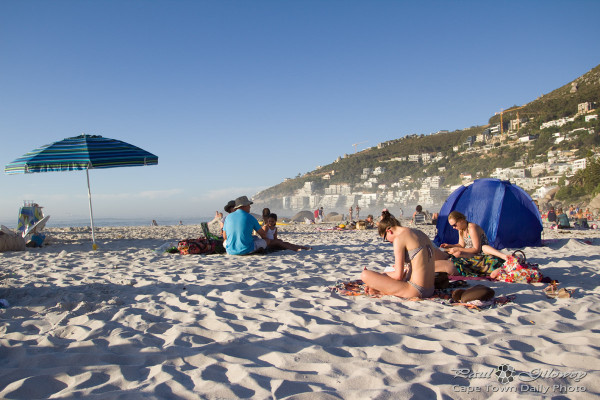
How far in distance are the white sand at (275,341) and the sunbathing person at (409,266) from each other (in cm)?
14

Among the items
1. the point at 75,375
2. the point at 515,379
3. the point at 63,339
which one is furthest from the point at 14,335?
the point at 515,379

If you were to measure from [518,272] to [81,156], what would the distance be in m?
7.59

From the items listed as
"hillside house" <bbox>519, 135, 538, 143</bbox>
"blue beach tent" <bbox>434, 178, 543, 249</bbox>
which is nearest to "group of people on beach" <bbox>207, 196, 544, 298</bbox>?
"blue beach tent" <bbox>434, 178, 543, 249</bbox>

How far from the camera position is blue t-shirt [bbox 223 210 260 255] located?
20.5 feet

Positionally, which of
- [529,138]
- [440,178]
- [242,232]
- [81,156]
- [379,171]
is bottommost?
[242,232]

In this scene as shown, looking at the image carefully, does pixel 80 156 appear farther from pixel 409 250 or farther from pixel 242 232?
pixel 409 250

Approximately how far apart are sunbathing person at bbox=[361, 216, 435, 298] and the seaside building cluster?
38912 mm

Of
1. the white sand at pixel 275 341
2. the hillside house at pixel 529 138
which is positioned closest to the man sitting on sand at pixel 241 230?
the white sand at pixel 275 341

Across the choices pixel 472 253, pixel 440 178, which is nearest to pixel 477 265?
pixel 472 253

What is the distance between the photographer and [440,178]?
68.9 m

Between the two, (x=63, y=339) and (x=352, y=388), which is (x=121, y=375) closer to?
(x=63, y=339)

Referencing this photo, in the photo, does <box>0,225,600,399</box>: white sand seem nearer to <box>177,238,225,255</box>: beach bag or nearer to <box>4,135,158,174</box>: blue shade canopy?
<box>177,238,225,255</box>: beach bag

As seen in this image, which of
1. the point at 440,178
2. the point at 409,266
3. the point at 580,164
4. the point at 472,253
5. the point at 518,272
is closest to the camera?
the point at 409,266

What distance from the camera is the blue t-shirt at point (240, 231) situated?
6233 millimetres
